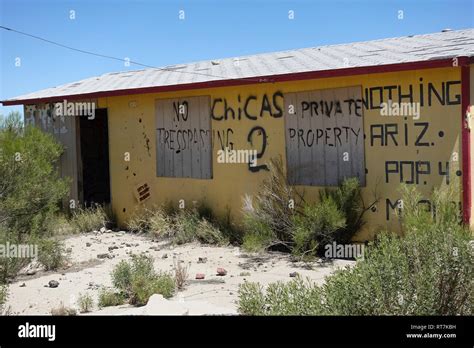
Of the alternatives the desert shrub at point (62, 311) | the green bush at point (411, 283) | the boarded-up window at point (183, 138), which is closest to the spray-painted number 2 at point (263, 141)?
the boarded-up window at point (183, 138)

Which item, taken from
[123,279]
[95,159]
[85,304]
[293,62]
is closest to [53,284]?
[123,279]

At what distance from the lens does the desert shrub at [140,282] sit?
7184mm

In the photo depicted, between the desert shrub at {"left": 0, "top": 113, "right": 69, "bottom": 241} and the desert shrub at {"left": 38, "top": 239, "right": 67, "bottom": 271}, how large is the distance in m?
0.25

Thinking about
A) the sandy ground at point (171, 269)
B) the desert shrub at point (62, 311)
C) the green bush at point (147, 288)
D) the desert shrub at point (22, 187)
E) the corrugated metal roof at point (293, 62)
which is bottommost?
the sandy ground at point (171, 269)

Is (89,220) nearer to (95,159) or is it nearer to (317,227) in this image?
(95,159)

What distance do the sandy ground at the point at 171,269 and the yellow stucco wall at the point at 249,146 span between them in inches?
49.5

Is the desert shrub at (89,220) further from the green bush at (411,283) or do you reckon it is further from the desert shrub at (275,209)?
the green bush at (411,283)

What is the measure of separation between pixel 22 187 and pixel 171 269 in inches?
101

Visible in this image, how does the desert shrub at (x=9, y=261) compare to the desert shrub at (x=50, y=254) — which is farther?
the desert shrub at (x=50, y=254)

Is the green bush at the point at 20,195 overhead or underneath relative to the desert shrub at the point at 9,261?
overhead
